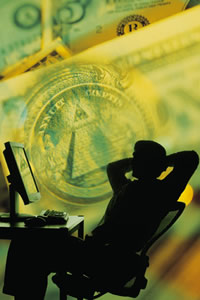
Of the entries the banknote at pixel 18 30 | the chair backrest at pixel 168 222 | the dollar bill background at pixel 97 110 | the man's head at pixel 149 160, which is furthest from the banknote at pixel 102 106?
the chair backrest at pixel 168 222

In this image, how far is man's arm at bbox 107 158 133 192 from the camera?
1.91 metres

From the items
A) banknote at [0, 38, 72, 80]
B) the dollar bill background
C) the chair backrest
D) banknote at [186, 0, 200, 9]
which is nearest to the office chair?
the chair backrest

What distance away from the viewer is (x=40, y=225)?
1.66 m

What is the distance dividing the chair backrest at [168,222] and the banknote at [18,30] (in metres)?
1.88

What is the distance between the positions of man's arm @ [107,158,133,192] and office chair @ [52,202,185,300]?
16.7 inches

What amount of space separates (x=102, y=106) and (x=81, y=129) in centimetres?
26

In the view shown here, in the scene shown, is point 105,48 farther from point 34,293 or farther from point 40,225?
point 34,293

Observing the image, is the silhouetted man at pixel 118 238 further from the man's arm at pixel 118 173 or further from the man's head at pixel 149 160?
the man's arm at pixel 118 173

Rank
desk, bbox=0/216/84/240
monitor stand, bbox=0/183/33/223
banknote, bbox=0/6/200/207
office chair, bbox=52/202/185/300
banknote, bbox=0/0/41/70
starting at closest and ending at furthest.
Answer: office chair, bbox=52/202/185/300, desk, bbox=0/216/84/240, monitor stand, bbox=0/183/33/223, banknote, bbox=0/6/200/207, banknote, bbox=0/0/41/70

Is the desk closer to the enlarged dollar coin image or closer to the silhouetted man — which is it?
the silhouetted man

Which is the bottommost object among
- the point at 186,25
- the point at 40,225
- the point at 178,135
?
the point at 40,225

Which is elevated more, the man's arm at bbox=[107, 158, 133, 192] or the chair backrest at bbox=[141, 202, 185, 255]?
the man's arm at bbox=[107, 158, 133, 192]

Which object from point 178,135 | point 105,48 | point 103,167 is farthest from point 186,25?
point 103,167

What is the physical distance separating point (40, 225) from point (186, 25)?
1.96 meters
